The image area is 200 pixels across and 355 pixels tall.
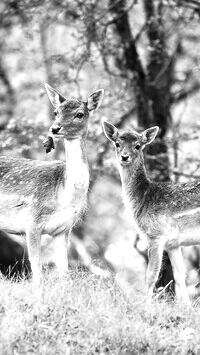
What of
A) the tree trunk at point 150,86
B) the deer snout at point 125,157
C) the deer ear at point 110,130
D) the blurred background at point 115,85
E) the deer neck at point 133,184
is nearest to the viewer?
the deer snout at point 125,157

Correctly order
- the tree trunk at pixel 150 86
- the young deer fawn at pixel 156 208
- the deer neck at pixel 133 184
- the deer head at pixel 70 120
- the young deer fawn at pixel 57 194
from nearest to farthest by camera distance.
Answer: the deer head at pixel 70 120 → the young deer fawn at pixel 57 194 → the young deer fawn at pixel 156 208 → the deer neck at pixel 133 184 → the tree trunk at pixel 150 86

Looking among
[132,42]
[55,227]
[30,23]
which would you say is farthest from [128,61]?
[55,227]

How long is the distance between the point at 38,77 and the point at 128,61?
826 centimetres

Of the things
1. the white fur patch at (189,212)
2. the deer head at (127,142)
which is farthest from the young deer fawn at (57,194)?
the white fur patch at (189,212)

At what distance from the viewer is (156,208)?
1045cm

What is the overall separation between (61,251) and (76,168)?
3.41ft

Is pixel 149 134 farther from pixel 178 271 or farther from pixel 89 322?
pixel 89 322

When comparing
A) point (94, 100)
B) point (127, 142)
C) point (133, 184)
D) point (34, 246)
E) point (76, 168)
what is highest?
point (94, 100)

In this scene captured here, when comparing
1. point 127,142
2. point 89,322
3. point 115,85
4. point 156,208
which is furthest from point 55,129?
point 115,85

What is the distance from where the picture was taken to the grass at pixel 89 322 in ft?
25.5

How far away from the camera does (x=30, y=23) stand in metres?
16.6

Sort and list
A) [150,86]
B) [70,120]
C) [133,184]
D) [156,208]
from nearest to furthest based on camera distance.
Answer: [70,120], [156,208], [133,184], [150,86]

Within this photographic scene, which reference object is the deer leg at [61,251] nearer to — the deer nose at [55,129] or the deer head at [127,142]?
the deer head at [127,142]

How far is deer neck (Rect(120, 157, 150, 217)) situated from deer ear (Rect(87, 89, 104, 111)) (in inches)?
34.9
